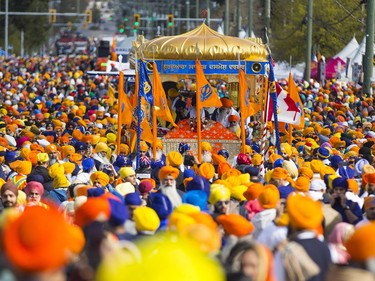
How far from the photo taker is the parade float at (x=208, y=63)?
2522 centimetres

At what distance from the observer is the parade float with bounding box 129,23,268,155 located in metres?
25.2

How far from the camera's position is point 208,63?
85.4 ft

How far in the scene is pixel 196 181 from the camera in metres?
13.5

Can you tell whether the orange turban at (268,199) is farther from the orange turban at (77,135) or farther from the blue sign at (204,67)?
the blue sign at (204,67)

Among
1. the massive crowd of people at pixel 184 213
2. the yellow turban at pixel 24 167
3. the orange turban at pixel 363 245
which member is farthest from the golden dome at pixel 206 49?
the orange turban at pixel 363 245

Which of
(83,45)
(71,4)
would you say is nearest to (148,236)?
(83,45)

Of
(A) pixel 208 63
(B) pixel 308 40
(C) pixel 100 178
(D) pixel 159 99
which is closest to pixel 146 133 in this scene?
(D) pixel 159 99

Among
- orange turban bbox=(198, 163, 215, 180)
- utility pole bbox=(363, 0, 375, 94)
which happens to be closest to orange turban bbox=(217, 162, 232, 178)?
orange turban bbox=(198, 163, 215, 180)

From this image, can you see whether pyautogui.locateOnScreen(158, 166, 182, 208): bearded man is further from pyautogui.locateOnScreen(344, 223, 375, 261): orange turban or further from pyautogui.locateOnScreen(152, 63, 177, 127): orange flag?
pyautogui.locateOnScreen(152, 63, 177, 127): orange flag

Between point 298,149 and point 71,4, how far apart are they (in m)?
174

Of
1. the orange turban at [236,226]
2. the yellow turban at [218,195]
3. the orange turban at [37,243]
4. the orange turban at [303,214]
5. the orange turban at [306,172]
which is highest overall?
the orange turban at [37,243]

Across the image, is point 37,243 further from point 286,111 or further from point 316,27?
point 316,27

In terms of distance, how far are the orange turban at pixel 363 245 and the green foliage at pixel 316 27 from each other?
4606 centimetres

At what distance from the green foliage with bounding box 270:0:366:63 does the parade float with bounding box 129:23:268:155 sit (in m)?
27.8
